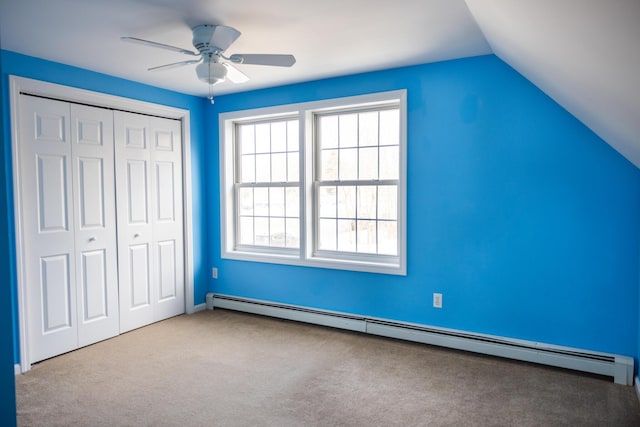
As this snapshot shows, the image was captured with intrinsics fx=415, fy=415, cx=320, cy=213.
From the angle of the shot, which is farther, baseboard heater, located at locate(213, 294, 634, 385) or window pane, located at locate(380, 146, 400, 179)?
window pane, located at locate(380, 146, 400, 179)

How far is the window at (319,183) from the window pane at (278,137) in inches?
0.4

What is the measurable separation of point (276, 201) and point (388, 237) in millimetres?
1332

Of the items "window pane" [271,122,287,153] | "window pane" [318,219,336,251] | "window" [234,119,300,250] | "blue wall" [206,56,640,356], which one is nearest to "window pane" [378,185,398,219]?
"blue wall" [206,56,640,356]

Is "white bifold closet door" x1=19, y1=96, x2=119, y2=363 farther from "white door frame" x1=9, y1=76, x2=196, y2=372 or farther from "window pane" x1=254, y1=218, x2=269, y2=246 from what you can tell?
"window pane" x1=254, y1=218, x2=269, y2=246

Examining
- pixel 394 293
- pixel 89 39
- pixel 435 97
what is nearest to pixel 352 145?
pixel 435 97

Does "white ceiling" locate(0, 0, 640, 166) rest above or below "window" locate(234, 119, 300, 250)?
above

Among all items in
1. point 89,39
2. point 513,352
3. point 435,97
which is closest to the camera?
point 89,39

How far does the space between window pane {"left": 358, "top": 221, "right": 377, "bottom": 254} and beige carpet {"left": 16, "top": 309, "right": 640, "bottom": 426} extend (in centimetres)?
82

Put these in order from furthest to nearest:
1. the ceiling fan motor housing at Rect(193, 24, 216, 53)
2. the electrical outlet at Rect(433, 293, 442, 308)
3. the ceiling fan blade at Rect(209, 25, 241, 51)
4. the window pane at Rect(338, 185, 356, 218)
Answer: the window pane at Rect(338, 185, 356, 218), the electrical outlet at Rect(433, 293, 442, 308), the ceiling fan motor housing at Rect(193, 24, 216, 53), the ceiling fan blade at Rect(209, 25, 241, 51)

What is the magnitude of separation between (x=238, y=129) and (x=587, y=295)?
3.70m

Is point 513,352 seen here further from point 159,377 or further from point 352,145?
point 159,377

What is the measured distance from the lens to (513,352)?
10.5ft

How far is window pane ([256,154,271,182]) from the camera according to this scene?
4.56 m

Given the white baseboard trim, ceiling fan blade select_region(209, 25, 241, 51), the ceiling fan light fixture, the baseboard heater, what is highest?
ceiling fan blade select_region(209, 25, 241, 51)
